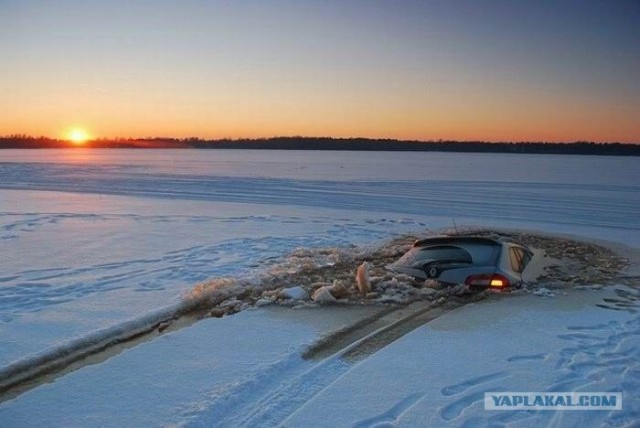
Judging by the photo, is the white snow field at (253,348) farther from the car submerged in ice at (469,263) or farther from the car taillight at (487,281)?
the car submerged in ice at (469,263)

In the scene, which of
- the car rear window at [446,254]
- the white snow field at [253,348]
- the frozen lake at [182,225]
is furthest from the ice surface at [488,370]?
the frozen lake at [182,225]

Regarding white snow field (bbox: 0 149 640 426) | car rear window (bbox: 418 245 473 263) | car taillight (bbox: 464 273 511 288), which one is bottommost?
white snow field (bbox: 0 149 640 426)

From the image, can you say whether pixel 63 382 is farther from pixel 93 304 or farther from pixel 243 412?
pixel 93 304

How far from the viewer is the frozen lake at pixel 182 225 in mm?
8141

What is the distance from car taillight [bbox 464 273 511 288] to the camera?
331 inches

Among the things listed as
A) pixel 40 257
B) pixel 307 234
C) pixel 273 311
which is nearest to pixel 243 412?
pixel 273 311

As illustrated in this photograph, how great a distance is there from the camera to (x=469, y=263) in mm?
8492

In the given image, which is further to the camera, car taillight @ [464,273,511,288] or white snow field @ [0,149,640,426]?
car taillight @ [464,273,511,288]

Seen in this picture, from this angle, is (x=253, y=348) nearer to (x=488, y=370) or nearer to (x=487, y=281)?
(x=488, y=370)

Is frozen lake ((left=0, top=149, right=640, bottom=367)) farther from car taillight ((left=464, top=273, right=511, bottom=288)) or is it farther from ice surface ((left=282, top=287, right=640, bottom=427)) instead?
car taillight ((left=464, top=273, right=511, bottom=288))

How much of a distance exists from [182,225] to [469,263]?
10.3 m

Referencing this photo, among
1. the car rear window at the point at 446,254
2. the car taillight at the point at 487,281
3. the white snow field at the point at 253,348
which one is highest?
the car rear window at the point at 446,254

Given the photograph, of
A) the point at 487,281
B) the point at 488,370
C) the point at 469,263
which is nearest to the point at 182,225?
the point at 469,263

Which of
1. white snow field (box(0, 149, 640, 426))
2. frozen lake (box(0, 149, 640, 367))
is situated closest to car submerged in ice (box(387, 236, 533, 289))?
white snow field (box(0, 149, 640, 426))
